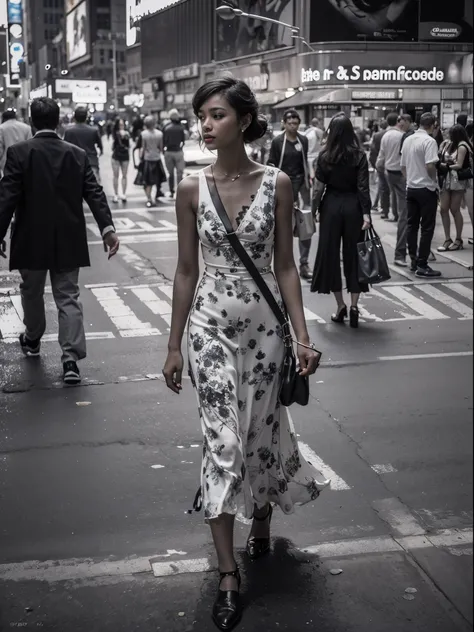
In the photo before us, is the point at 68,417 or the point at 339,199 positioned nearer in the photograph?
the point at 68,417

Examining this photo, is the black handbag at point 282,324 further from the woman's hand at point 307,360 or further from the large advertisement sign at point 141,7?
the large advertisement sign at point 141,7

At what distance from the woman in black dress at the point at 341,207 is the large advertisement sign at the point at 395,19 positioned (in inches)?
50.2

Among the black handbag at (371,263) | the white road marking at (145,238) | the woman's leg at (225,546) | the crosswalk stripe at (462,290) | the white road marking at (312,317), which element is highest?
the black handbag at (371,263)

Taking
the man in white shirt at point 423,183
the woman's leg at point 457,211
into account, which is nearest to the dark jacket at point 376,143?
the woman's leg at point 457,211

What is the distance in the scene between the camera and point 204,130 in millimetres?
3824

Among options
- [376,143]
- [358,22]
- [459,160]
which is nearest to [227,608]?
[459,160]

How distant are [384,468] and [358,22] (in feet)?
78.2

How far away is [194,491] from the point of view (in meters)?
5.10

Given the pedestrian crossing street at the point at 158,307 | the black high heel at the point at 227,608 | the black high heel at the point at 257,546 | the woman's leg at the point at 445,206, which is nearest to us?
the black high heel at the point at 227,608

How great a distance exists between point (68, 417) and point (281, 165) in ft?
19.6

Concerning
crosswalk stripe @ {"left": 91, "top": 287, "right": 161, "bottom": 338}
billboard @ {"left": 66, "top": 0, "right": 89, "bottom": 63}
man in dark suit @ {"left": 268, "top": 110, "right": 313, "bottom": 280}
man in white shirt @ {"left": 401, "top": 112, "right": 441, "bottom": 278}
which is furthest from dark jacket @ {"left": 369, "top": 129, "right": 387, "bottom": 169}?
billboard @ {"left": 66, "top": 0, "right": 89, "bottom": 63}

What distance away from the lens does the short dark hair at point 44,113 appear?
7.18m

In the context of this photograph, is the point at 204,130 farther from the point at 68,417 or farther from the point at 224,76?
the point at 68,417

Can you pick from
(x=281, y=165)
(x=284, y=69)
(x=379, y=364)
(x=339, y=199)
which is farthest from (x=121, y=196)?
(x=284, y=69)
